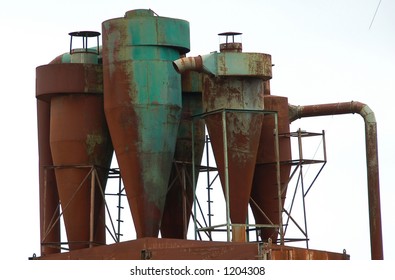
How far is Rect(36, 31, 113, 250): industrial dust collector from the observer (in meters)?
81.9

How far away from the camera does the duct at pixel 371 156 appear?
81312mm

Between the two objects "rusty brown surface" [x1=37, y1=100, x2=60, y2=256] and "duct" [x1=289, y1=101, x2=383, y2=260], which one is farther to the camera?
"rusty brown surface" [x1=37, y1=100, x2=60, y2=256]

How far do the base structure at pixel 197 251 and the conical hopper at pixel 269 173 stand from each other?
7564 millimetres

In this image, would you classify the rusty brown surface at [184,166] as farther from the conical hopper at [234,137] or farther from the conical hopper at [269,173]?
the conical hopper at [234,137]

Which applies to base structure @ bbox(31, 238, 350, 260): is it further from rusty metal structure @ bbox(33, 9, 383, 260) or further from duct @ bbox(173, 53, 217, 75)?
duct @ bbox(173, 53, 217, 75)

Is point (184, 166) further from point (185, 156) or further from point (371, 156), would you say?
point (371, 156)

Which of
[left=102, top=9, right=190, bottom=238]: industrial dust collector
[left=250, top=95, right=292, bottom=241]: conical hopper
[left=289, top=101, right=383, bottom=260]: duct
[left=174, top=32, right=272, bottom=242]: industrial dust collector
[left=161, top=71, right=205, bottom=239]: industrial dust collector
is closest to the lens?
[left=174, top=32, right=272, bottom=242]: industrial dust collector

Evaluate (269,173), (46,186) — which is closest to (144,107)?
(269,173)

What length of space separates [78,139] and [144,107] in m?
4.45

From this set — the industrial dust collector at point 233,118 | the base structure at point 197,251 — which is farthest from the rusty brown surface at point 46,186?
the industrial dust collector at point 233,118

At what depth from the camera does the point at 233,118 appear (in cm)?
7788

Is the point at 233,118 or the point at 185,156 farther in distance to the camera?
the point at 185,156

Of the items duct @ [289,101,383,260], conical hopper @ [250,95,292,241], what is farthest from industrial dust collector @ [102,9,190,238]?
duct @ [289,101,383,260]

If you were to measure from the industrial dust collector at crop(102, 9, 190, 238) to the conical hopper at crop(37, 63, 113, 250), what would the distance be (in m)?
1.88
